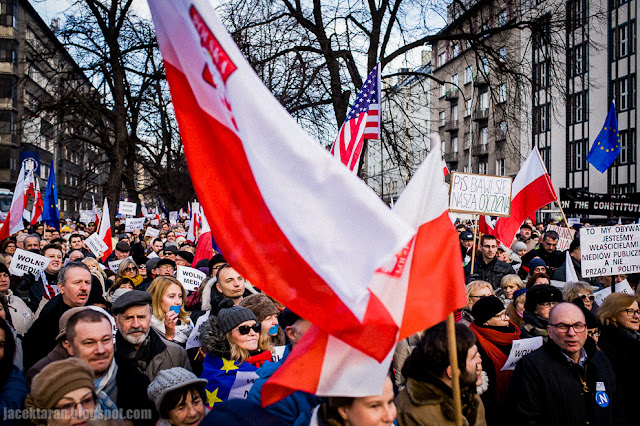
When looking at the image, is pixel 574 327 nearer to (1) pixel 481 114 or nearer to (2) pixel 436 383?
(2) pixel 436 383

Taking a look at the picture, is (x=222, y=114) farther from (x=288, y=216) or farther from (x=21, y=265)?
(x=21, y=265)

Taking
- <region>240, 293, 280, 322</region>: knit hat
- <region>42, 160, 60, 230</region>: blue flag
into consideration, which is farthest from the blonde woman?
<region>42, 160, 60, 230</region>: blue flag

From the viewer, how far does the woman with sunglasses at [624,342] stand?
14.5 feet

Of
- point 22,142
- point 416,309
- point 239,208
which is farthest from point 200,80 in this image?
point 22,142

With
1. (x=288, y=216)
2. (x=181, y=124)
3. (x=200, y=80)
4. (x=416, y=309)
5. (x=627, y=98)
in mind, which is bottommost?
(x=416, y=309)

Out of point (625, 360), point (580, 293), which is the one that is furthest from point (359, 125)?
point (625, 360)

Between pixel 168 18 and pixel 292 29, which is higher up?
pixel 292 29

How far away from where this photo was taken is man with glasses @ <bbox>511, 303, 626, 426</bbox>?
380cm

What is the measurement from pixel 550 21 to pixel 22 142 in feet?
179

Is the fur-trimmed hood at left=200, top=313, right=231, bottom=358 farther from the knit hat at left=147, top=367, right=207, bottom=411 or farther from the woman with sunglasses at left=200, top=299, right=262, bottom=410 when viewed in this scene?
the knit hat at left=147, top=367, right=207, bottom=411

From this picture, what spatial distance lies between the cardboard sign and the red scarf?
18.2 feet

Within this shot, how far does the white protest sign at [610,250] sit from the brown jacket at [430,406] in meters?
3.28

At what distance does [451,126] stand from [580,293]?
55.1 metres

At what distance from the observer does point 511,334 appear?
15.1 ft
